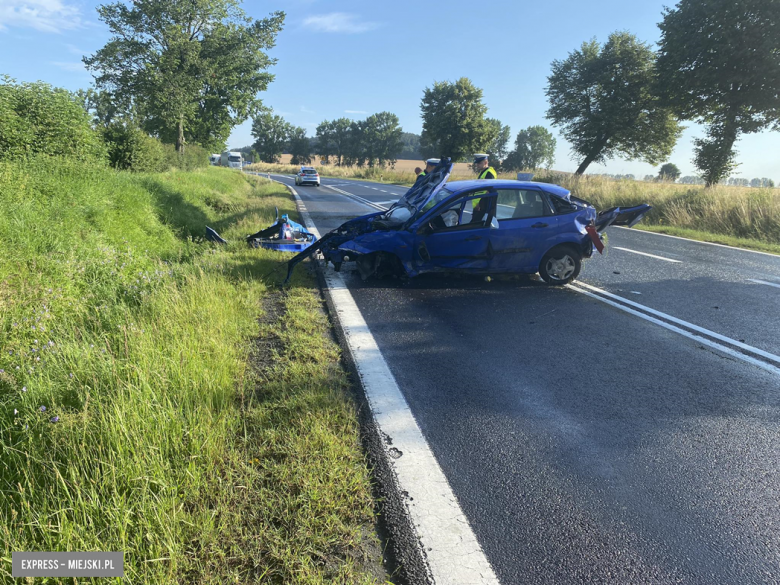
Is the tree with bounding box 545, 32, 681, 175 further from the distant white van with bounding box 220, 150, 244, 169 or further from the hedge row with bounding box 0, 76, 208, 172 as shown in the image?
the distant white van with bounding box 220, 150, 244, 169

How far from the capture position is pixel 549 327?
5.07 m

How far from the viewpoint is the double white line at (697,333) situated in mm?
4242

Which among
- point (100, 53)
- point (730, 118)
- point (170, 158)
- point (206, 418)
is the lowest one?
point (206, 418)

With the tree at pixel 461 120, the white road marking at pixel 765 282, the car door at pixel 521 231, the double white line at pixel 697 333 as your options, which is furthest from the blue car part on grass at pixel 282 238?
the tree at pixel 461 120

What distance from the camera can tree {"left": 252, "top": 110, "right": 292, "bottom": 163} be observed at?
102 metres

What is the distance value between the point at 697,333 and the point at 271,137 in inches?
4342

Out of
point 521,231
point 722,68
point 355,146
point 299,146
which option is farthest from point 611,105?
point 299,146

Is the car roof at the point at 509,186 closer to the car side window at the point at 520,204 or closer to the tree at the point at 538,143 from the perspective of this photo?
the car side window at the point at 520,204

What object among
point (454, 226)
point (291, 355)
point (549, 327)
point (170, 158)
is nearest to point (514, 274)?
point (454, 226)

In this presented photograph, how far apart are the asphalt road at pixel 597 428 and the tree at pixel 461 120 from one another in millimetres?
43726

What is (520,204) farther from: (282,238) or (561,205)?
(282,238)

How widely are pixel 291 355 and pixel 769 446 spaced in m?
3.61

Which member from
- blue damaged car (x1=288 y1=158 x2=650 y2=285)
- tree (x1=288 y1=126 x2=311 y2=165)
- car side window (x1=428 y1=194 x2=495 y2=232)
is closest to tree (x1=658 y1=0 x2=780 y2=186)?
blue damaged car (x1=288 y1=158 x2=650 y2=285)

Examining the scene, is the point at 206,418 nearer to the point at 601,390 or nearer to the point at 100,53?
the point at 601,390
